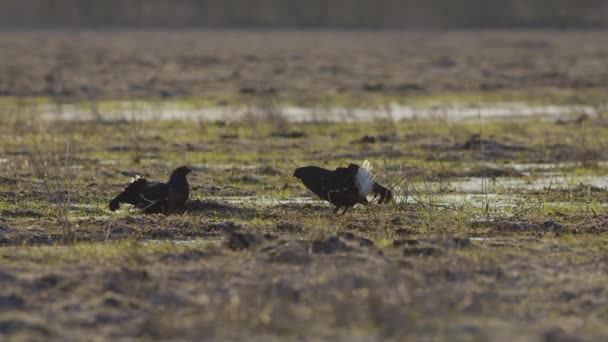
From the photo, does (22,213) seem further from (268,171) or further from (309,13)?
(309,13)

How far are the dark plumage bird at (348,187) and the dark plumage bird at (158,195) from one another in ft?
4.43

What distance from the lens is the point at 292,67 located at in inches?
1746

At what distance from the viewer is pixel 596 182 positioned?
16.0m

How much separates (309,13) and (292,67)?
5650 centimetres

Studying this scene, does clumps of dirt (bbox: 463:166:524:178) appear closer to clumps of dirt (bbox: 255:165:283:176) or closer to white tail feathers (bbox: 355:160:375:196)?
clumps of dirt (bbox: 255:165:283:176)

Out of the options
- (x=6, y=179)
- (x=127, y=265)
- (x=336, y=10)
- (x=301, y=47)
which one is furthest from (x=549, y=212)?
(x=336, y=10)

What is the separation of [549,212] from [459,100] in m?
19.4

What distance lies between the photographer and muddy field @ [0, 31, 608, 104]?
34500mm

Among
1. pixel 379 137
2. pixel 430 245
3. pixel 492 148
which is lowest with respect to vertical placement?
pixel 430 245

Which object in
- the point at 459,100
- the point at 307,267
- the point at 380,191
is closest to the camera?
the point at 307,267

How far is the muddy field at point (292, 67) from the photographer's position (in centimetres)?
3450

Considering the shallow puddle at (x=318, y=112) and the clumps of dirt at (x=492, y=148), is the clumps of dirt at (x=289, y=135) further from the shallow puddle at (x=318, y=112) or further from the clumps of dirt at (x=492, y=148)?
the clumps of dirt at (x=492, y=148)

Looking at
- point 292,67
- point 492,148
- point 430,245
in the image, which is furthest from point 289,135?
point 292,67

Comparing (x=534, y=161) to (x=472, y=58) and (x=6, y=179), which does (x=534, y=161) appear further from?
(x=472, y=58)
